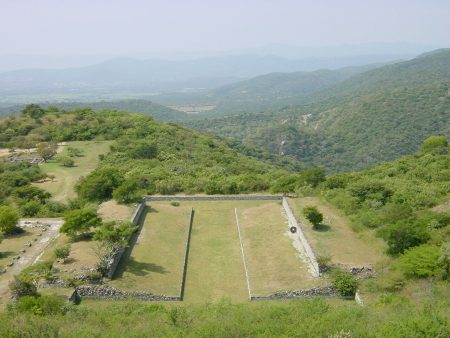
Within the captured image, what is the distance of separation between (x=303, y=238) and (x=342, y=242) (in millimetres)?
2220

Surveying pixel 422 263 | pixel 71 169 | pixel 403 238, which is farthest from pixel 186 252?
pixel 71 169

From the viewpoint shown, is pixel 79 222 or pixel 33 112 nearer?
pixel 79 222

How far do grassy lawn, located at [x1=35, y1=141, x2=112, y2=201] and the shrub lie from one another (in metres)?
28.8

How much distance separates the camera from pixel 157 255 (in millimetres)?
24062

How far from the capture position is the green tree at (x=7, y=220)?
25125 millimetres

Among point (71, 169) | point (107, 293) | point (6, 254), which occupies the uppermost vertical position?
point (6, 254)

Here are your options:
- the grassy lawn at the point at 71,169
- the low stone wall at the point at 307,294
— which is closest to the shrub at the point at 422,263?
the low stone wall at the point at 307,294

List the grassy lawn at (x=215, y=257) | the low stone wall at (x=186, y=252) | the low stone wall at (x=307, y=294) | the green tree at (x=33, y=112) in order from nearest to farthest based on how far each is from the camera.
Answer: the low stone wall at (x=307, y=294)
the grassy lawn at (x=215, y=257)
the low stone wall at (x=186, y=252)
the green tree at (x=33, y=112)

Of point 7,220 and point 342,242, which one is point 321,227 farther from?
point 7,220

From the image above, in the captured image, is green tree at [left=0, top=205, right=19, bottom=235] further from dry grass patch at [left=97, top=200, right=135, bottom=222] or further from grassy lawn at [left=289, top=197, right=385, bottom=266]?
grassy lawn at [left=289, top=197, right=385, bottom=266]

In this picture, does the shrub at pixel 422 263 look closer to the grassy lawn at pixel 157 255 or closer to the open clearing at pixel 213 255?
the open clearing at pixel 213 255

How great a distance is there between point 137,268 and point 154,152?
1355 inches

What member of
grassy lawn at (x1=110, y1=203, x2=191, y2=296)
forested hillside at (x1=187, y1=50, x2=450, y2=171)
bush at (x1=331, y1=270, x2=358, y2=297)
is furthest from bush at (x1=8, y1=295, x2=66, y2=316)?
forested hillside at (x1=187, y1=50, x2=450, y2=171)

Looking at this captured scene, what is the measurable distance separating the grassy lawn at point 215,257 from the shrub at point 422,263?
7.65 metres
